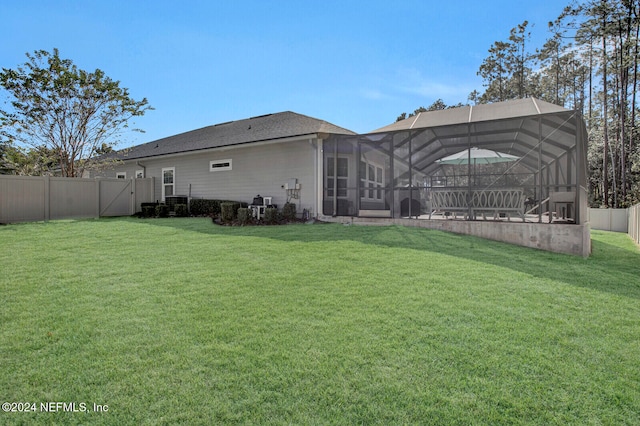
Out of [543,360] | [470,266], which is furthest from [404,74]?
[543,360]

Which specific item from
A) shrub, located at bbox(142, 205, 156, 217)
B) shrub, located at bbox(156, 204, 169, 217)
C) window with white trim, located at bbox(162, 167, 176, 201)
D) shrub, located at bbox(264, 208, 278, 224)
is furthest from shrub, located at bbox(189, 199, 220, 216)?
shrub, located at bbox(264, 208, 278, 224)

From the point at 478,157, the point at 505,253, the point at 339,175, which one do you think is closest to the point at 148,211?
the point at 339,175

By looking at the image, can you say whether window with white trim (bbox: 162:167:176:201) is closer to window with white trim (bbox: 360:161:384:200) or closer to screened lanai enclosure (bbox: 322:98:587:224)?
screened lanai enclosure (bbox: 322:98:587:224)

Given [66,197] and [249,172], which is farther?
[249,172]

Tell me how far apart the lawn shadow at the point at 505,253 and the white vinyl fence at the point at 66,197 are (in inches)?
263

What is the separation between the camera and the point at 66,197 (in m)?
12.5

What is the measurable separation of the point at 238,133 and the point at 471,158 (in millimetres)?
9377

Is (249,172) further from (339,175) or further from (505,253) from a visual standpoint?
(505,253)

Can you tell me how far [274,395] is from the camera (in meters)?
2.12

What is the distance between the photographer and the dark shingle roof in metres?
12.1

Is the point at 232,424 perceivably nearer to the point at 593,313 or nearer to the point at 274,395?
the point at 274,395

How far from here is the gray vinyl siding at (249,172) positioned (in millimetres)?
11523

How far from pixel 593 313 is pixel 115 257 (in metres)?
6.58

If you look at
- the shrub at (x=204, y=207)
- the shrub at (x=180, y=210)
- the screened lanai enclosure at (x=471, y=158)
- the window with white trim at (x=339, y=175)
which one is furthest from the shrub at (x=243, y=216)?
the shrub at (x=180, y=210)
